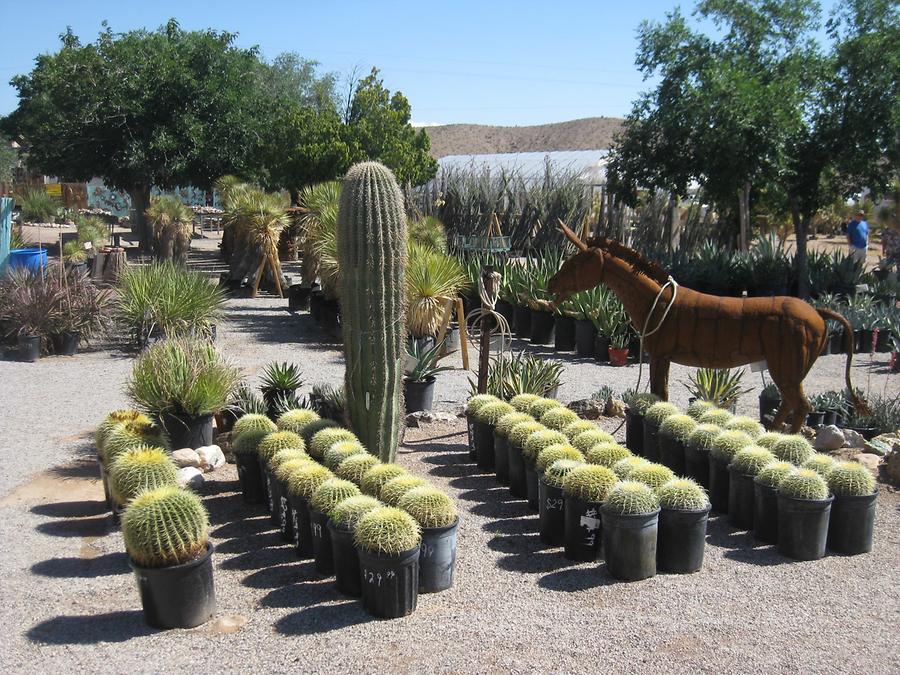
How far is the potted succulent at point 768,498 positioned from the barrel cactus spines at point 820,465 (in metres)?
0.18

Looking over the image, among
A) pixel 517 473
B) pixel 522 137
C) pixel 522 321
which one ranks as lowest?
pixel 517 473

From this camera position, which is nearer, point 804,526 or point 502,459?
point 804,526

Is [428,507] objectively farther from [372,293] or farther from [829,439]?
[829,439]

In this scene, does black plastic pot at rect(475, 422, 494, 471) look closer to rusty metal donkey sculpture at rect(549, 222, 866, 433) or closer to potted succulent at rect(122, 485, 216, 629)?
rusty metal donkey sculpture at rect(549, 222, 866, 433)

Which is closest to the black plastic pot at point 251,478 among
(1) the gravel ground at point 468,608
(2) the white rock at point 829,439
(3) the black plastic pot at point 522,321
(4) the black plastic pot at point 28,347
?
(1) the gravel ground at point 468,608

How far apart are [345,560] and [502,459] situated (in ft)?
7.70

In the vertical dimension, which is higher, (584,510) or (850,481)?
(850,481)

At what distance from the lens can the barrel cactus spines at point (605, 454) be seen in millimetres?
6203

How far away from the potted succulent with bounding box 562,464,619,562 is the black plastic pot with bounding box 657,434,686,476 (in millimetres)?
1390

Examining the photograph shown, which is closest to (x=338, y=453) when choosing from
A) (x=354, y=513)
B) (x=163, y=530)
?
(x=354, y=513)

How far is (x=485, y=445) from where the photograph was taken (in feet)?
24.6

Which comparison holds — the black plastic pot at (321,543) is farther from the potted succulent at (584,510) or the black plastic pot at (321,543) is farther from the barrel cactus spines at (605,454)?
the barrel cactus spines at (605,454)

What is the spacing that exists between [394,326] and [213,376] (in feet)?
6.44

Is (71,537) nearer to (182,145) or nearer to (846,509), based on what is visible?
(846,509)
